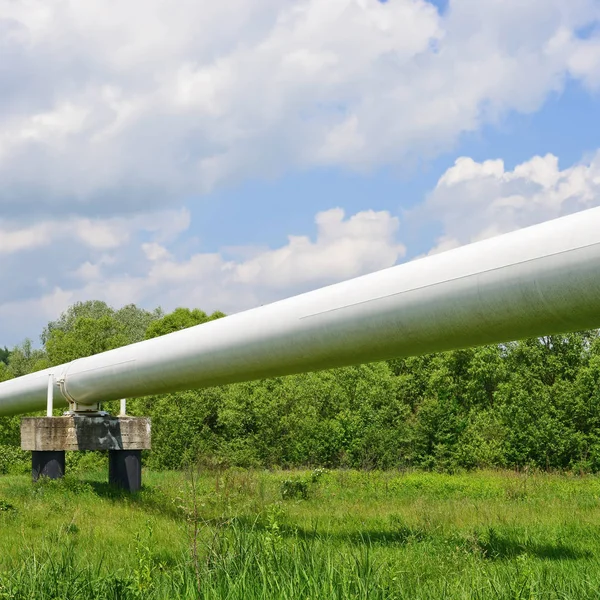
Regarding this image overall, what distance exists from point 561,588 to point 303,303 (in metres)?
2.96

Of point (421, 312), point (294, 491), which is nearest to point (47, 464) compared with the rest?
point (294, 491)

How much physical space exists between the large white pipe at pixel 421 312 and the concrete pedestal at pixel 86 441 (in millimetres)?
3670

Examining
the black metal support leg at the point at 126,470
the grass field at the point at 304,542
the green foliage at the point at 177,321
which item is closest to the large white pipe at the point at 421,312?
the grass field at the point at 304,542

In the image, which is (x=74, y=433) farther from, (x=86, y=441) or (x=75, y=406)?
(x=75, y=406)

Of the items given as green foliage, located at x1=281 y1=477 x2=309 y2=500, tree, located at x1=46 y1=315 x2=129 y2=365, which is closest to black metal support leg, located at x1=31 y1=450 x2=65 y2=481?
green foliage, located at x1=281 y1=477 x2=309 y2=500

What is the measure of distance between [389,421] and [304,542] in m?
18.5

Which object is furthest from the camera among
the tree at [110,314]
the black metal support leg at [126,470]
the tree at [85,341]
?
the tree at [110,314]

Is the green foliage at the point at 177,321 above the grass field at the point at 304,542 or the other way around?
above

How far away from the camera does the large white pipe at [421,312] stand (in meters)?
4.68

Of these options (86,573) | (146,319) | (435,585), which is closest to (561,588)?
(435,585)

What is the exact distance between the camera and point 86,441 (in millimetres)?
11203

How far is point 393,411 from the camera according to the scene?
23156 mm

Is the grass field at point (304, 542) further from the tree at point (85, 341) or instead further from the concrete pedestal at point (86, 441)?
the tree at point (85, 341)

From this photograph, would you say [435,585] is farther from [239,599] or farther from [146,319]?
[146,319]
